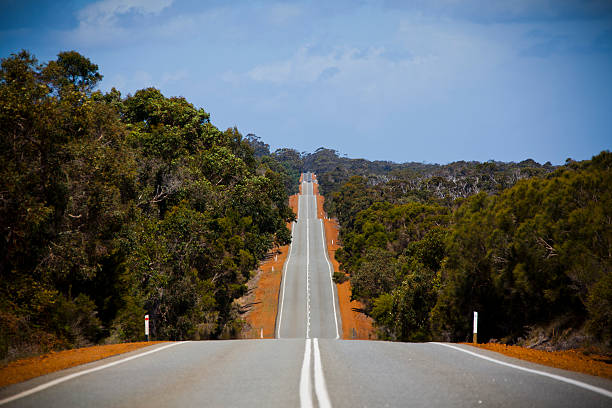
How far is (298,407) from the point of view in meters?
5.31

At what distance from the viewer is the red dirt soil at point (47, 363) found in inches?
288

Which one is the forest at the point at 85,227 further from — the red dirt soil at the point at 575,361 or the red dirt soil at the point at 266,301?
the red dirt soil at the point at 266,301

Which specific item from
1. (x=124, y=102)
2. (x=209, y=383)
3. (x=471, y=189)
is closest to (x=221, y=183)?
(x=124, y=102)

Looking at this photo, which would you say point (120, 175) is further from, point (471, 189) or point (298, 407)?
point (471, 189)

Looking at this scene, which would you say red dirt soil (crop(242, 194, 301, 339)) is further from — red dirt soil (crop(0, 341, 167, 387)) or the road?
the road

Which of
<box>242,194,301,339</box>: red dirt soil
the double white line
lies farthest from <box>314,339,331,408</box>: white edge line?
<box>242,194,301,339</box>: red dirt soil

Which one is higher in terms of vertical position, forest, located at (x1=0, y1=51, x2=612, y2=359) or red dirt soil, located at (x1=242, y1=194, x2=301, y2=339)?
forest, located at (x1=0, y1=51, x2=612, y2=359)

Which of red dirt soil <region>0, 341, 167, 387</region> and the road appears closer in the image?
the road

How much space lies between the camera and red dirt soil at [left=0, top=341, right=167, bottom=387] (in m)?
7.32

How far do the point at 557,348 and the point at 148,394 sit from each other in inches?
465

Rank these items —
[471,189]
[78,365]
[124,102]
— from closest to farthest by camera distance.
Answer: [78,365] → [124,102] → [471,189]

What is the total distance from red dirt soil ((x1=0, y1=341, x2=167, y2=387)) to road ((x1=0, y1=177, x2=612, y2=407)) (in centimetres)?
40

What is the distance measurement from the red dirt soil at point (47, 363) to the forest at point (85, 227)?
1.97m

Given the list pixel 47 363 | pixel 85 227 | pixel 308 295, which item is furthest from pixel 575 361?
pixel 308 295
